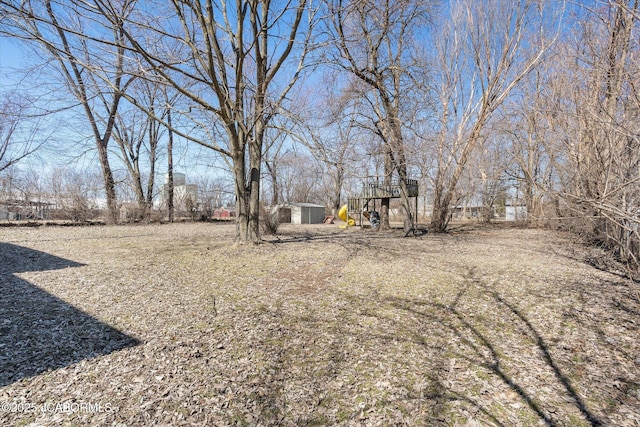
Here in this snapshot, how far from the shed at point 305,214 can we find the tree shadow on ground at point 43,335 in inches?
719

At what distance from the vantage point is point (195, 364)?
265 centimetres

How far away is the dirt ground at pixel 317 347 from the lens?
2.12 m

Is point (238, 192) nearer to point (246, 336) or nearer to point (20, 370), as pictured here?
point (246, 336)

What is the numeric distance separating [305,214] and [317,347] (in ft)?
65.4

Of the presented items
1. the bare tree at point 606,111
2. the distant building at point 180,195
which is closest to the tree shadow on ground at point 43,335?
the bare tree at point 606,111

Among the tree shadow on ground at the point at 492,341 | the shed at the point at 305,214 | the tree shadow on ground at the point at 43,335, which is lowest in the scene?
the tree shadow on ground at the point at 492,341

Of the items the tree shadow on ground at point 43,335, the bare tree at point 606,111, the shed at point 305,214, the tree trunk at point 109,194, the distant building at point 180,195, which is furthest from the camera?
the shed at point 305,214

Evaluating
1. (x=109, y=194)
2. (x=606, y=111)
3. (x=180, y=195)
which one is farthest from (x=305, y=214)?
(x=606, y=111)

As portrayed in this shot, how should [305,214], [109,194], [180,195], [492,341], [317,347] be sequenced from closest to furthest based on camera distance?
[317,347] → [492,341] → [109,194] → [180,195] → [305,214]

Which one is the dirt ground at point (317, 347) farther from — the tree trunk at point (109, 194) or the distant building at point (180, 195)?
the distant building at point (180, 195)

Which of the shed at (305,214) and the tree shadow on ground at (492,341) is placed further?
the shed at (305,214)

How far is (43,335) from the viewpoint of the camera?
3.09m

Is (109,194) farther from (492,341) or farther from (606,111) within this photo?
(606,111)

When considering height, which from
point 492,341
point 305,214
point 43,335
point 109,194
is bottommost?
point 492,341
